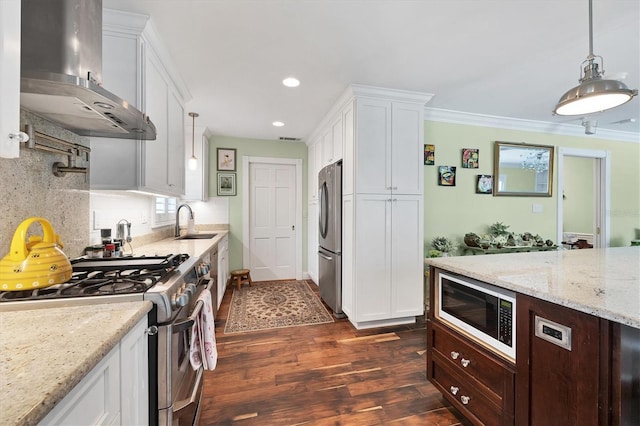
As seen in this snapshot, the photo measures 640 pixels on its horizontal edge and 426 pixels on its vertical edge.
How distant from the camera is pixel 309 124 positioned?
Result: 3.72 m

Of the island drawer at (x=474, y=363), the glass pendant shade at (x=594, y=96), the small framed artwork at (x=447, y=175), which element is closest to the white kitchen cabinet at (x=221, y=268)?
the island drawer at (x=474, y=363)

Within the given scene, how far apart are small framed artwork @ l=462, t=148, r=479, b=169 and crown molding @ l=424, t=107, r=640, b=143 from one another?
1.18 feet

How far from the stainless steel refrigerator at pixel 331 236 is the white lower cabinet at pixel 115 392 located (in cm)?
215

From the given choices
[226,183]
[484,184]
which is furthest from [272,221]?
[484,184]

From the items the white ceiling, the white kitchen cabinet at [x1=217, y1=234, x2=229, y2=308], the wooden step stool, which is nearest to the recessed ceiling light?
the white ceiling

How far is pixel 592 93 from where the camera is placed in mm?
1282

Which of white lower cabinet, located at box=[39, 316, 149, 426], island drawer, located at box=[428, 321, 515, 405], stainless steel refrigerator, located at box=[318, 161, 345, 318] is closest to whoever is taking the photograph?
white lower cabinet, located at box=[39, 316, 149, 426]

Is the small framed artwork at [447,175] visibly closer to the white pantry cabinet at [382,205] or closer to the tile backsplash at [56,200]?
the white pantry cabinet at [382,205]

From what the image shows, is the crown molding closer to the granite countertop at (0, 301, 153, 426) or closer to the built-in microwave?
the built-in microwave

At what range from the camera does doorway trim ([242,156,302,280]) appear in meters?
4.38

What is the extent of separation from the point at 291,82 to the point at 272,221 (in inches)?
101

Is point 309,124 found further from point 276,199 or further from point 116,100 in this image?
point 116,100

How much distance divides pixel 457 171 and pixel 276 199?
2815 millimetres

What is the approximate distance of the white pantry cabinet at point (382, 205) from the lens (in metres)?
2.66
